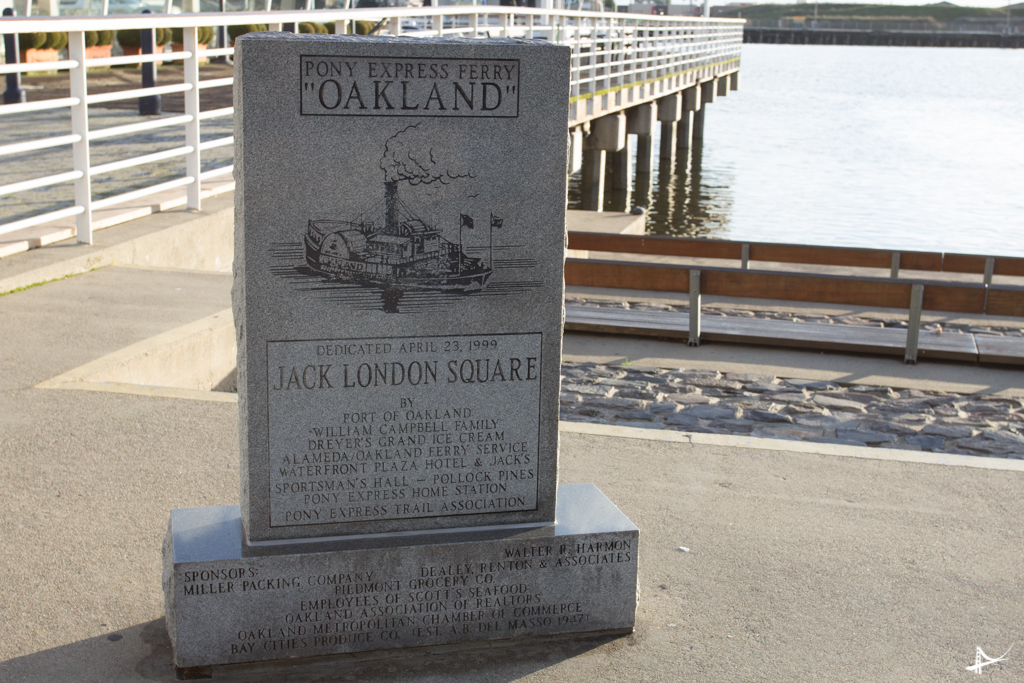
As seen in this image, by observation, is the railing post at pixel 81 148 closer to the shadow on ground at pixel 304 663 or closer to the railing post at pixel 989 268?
the shadow on ground at pixel 304 663

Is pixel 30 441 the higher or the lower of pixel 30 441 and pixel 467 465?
the lower

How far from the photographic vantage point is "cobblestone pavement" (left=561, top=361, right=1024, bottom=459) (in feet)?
21.6

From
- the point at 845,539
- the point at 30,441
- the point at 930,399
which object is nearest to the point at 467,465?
the point at 845,539

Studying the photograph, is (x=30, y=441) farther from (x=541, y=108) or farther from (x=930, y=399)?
(x=930, y=399)

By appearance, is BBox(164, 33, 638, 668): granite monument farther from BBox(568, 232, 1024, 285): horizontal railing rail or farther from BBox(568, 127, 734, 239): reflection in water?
BBox(568, 127, 734, 239): reflection in water

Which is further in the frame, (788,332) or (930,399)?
(788,332)

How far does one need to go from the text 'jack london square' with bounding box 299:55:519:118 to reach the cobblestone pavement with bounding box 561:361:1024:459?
364 cm

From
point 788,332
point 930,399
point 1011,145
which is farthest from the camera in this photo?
point 1011,145

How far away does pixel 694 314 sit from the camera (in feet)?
27.8

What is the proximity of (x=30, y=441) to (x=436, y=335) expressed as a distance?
8.35 ft

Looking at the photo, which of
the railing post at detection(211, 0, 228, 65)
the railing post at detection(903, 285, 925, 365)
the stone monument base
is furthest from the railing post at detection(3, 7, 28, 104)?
the stone monument base

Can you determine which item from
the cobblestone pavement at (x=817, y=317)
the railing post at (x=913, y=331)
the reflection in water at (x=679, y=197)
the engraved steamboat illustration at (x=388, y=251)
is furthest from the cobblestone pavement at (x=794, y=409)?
the reflection in water at (x=679, y=197)

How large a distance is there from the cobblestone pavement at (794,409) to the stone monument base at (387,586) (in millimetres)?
3076

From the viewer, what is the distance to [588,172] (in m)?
27.3
